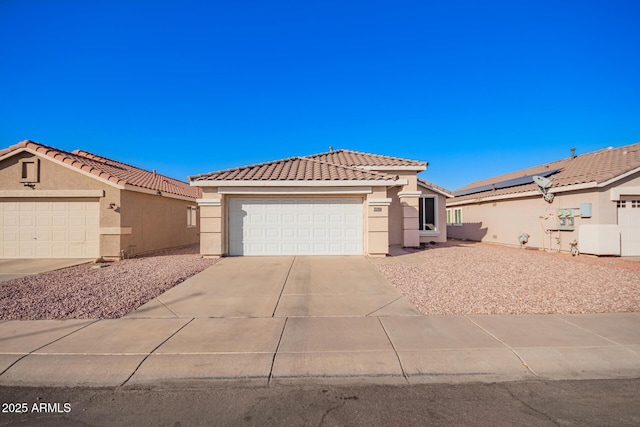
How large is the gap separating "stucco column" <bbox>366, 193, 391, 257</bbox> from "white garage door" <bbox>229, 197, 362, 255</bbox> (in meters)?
0.57

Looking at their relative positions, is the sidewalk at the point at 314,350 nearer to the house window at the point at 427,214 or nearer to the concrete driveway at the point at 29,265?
the concrete driveway at the point at 29,265

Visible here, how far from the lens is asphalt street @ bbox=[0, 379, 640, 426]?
2936mm

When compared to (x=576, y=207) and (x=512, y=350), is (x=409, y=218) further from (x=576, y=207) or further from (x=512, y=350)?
(x=512, y=350)

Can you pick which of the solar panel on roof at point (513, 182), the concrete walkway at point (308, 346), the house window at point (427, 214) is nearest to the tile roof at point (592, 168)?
the solar panel on roof at point (513, 182)

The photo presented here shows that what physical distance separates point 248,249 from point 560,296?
960cm

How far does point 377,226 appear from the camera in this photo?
11.6 meters

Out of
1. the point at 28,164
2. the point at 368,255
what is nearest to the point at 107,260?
the point at 28,164

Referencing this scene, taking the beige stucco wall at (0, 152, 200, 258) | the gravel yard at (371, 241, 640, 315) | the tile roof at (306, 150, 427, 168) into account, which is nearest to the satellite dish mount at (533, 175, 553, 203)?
the gravel yard at (371, 241, 640, 315)

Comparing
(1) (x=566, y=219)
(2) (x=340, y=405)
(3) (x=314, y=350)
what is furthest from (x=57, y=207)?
(1) (x=566, y=219)

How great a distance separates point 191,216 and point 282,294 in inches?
527

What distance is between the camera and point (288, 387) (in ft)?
11.4

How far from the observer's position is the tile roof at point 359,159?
1539 cm

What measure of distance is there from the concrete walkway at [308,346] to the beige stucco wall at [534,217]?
919 cm

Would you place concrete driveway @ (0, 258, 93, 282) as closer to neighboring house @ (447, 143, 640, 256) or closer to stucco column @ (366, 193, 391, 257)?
stucco column @ (366, 193, 391, 257)
